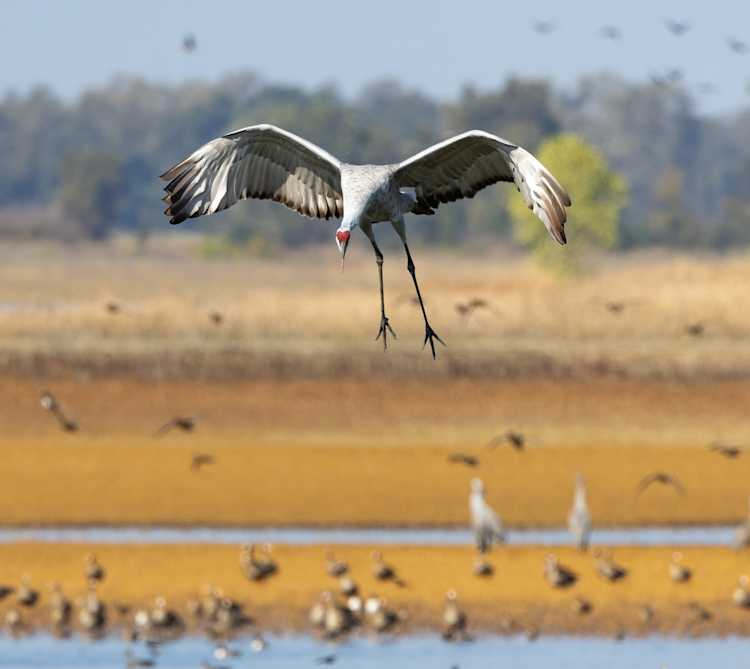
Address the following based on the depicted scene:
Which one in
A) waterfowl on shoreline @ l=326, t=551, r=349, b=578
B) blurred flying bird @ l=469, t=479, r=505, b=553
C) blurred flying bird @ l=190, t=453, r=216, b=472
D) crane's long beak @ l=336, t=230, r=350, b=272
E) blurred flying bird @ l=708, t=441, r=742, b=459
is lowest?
waterfowl on shoreline @ l=326, t=551, r=349, b=578

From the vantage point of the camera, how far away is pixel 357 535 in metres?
24.5

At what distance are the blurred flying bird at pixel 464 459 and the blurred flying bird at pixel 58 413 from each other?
634cm

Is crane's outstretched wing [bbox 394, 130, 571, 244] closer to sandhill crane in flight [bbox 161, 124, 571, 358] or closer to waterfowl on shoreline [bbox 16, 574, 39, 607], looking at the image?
sandhill crane in flight [bbox 161, 124, 571, 358]

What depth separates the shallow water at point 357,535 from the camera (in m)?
23.8

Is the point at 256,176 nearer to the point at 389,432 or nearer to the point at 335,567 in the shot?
the point at 335,567

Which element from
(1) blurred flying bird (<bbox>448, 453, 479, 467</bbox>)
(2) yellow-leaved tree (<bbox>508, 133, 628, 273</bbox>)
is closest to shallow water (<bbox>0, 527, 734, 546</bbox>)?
(1) blurred flying bird (<bbox>448, 453, 479, 467</bbox>)

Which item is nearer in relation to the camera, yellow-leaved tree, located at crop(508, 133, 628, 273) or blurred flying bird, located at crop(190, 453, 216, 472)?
blurred flying bird, located at crop(190, 453, 216, 472)

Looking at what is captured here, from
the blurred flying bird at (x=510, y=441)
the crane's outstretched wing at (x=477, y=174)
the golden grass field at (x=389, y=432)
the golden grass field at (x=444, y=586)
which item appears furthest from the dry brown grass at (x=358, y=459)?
the crane's outstretched wing at (x=477, y=174)

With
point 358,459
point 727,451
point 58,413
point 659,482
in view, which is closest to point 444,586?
point 659,482

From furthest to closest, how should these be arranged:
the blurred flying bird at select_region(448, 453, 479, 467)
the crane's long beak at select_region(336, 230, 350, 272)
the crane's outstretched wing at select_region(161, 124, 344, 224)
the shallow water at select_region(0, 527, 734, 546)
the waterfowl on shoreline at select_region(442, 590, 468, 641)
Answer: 1. the blurred flying bird at select_region(448, 453, 479, 467)
2. the shallow water at select_region(0, 527, 734, 546)
3. the waterfowl on shoreline at select_region(442, 590, 468, 641)
4. the crane's outstretched wing at select_region(161, 124, 344, 224)
5. the crane's long beak at select_region(336, 230, 350, 272)

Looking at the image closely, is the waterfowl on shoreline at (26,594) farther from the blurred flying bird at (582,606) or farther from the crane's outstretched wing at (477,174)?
the crane's outstretched wing at (477,174)

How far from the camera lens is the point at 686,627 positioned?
20.2 meters

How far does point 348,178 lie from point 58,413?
20084 mm

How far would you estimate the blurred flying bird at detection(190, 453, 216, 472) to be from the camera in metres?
26.2
